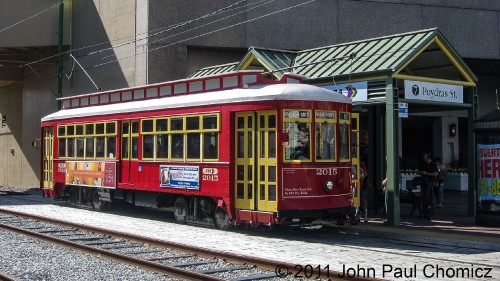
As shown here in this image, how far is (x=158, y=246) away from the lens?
40.3 ft

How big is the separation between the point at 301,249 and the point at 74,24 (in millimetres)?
24118

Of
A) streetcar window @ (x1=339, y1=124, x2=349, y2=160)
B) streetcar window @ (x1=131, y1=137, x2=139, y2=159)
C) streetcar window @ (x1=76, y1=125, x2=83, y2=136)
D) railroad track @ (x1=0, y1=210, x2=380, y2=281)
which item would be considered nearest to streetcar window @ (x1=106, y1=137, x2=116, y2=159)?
streetcar window @ (x1=131, y1=137, x2=139, y2=159)

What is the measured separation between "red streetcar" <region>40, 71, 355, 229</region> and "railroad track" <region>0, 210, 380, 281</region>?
2.16 meters

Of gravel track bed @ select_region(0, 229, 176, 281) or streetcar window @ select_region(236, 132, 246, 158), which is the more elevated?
streetcar window @ select_region(236, 132, 246, 158)

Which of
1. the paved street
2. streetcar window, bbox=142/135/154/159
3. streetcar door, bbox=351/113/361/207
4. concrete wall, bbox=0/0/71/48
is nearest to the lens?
the paved street

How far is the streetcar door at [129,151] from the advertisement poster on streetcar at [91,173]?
0.45 m

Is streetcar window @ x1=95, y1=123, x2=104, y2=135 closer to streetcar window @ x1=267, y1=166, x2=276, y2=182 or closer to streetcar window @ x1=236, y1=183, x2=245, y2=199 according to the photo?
streetcar window @ x1=236, y1=183, x2=245, y2=199

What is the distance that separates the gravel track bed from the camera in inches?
371

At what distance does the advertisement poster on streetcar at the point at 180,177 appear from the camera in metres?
14.9

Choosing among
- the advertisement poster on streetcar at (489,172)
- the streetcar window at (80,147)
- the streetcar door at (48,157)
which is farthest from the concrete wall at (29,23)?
the advertisement poster on streetcar at (489,172)

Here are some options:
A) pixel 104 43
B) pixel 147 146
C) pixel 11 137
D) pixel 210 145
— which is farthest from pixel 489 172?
pixel 11 137

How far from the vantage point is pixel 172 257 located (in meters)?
11.0

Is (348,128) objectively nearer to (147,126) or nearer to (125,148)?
(147,126)

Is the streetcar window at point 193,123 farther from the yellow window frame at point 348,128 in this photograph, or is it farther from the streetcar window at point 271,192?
the yellow window frame at point 348,128
